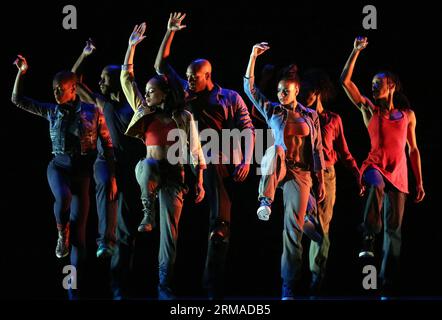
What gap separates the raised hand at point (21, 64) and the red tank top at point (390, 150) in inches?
117

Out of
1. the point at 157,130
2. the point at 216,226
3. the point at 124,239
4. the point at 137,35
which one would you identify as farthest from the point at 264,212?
the point at 137,35

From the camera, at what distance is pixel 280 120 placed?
8.40 meters

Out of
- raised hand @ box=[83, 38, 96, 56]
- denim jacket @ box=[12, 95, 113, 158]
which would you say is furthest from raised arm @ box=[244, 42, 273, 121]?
raised hand @ box=[83, 38, 96, 56]

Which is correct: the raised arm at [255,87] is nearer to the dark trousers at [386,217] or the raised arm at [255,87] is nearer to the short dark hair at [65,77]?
the dark trousers at [386,217]

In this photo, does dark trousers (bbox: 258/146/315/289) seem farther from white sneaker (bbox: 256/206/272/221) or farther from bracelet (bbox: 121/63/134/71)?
bracelet (bbox: 121/63/134/71)

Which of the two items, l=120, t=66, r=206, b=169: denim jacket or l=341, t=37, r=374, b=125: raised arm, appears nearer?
l=120, t=66, r=206, b=169: denim jacket

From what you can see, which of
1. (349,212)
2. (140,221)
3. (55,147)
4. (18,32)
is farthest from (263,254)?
(18,32)

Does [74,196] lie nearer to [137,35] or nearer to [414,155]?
[137,35]

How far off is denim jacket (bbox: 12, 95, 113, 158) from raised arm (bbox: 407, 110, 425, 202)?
2563 millimetres

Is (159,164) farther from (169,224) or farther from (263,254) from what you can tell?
(263,254)

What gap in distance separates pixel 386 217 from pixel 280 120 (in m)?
1.27

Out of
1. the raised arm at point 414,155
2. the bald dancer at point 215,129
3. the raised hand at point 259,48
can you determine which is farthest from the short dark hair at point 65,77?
the raised arm at point 414,155

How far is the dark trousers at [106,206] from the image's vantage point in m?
8.43

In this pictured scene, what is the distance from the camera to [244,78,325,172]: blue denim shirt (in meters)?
8.41
